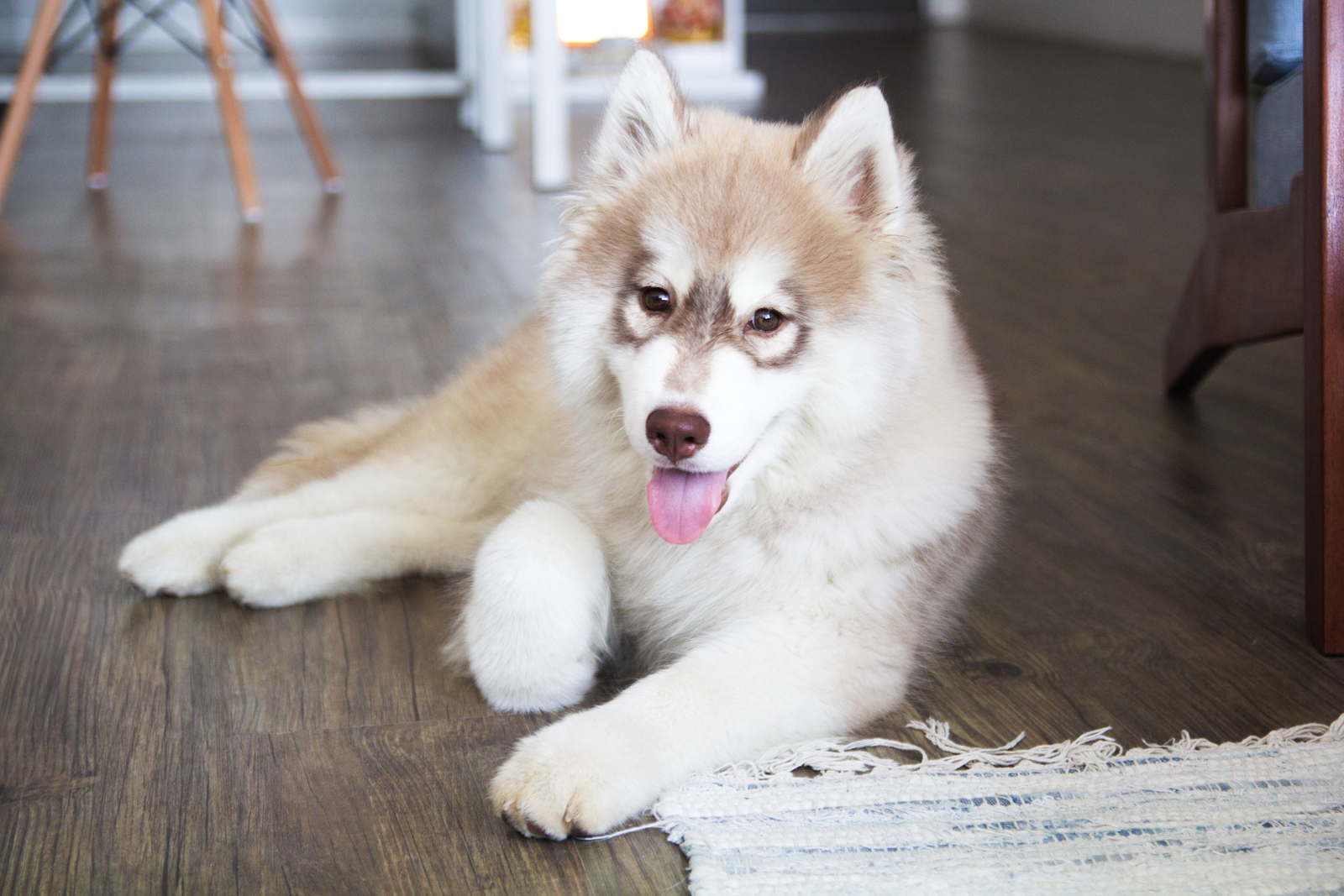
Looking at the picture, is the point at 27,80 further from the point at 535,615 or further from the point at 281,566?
the point at 535,615

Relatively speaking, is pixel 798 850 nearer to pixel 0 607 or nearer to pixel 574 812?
pixel 574 812

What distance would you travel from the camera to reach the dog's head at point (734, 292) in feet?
4.60

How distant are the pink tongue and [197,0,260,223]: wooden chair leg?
367 centimetres

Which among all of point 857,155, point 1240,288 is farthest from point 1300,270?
point 857,155

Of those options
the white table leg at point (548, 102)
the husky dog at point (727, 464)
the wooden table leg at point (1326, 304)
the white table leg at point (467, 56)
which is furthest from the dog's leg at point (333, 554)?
the white table leg at point (467, 56)

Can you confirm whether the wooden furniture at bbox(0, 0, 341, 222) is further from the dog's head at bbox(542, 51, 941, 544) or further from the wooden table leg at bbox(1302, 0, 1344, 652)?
the wooden table leg at bbox(1302, 0, 1344, 652)

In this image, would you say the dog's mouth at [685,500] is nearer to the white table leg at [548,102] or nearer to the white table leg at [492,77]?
the white table leg at [548,102]

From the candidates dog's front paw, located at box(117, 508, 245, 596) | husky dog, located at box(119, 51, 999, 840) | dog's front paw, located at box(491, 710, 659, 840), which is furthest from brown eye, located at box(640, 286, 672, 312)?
dog's front paw, located at box(117, 508, 245, 596)

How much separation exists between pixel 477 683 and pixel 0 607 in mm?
791

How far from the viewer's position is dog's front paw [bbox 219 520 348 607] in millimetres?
1846

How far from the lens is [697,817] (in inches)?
53.3

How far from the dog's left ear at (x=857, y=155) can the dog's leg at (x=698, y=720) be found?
50 cm

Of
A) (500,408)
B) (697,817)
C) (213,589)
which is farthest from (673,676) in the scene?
(213,589)

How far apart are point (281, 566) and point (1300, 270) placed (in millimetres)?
1712
